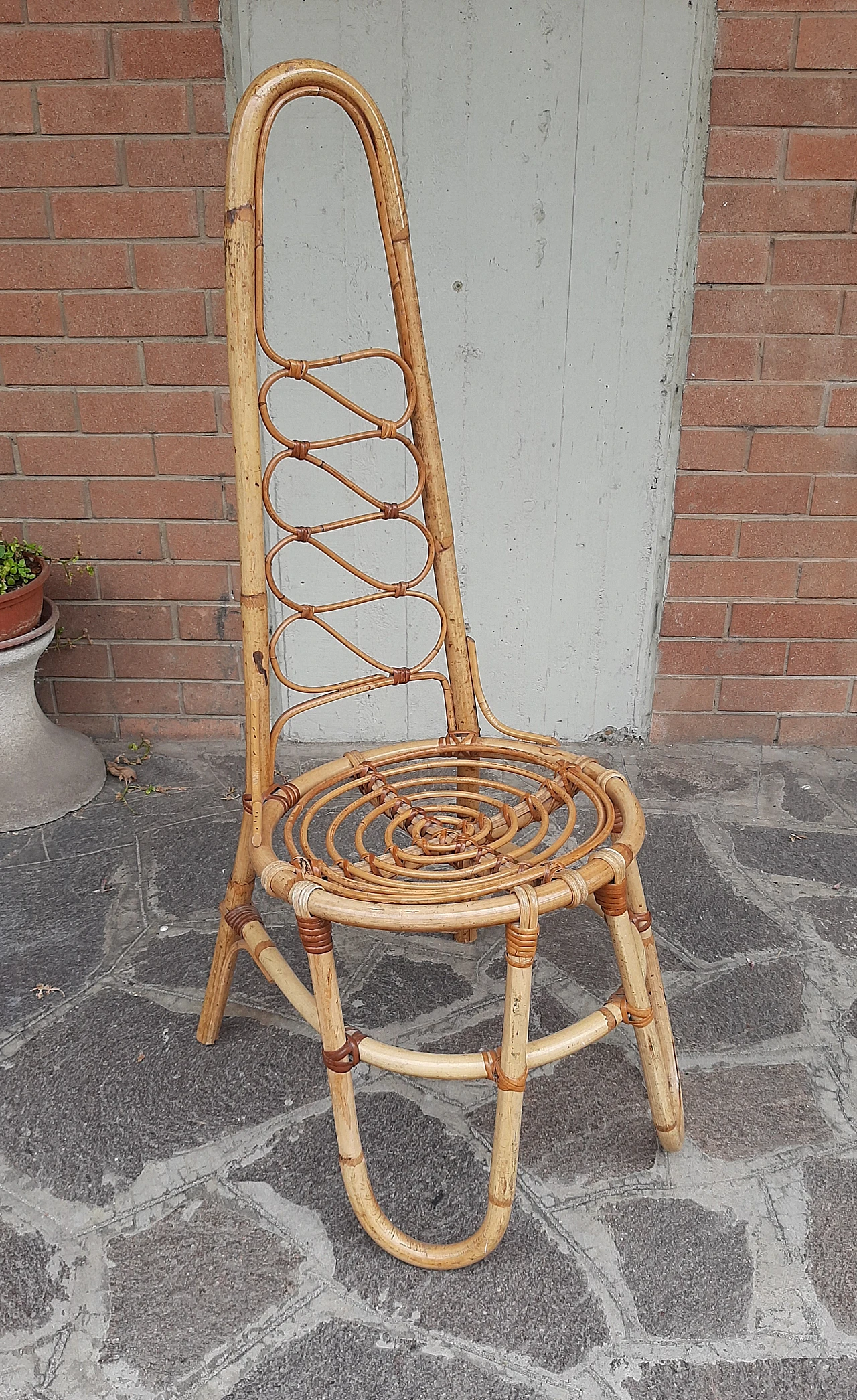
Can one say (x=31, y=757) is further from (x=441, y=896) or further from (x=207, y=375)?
(x=441, y=896)

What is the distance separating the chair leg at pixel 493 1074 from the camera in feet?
3.66

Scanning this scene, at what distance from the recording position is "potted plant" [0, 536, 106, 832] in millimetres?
2090

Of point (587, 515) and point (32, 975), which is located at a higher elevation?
point (587, 515)

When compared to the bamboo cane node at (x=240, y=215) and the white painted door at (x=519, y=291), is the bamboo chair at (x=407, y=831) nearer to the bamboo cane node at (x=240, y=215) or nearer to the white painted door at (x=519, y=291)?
the bamboo cane node at (x=240, y=215)

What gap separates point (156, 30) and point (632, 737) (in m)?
1.89

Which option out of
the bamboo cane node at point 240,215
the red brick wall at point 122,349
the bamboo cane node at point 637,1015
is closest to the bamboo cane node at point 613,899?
the bamboo cane node at point 637,1015

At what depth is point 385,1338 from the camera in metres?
1.14

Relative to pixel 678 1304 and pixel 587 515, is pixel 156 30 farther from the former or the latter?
pixel 678 1304

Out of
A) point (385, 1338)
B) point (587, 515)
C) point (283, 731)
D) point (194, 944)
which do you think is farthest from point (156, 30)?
point (385, 1338)

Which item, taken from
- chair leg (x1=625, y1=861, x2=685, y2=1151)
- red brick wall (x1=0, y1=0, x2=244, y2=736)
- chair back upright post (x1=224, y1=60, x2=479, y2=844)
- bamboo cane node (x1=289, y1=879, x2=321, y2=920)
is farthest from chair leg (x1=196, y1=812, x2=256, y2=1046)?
red brick wall (x1=0, y1=0, x2=244, y2=736)

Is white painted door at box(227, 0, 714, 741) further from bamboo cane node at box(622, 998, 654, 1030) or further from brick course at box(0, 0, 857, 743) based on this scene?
bamboo cane node at box(622, 998, 654, 1030)

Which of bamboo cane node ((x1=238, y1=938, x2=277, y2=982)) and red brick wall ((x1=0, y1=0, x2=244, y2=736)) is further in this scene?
red brick wall ((x1=0, y1=0, x2=244, y2=736))

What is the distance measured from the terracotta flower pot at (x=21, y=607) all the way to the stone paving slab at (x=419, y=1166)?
19.4 inches

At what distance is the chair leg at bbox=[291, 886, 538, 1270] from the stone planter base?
4.11 ft
